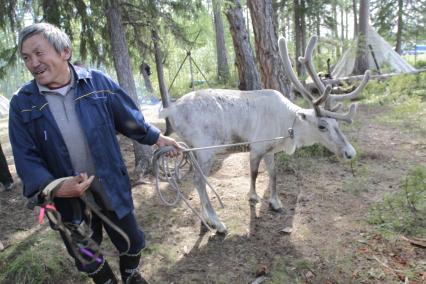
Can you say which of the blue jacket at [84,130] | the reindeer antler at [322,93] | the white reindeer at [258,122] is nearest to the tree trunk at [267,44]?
the white reindeer at [258,122]

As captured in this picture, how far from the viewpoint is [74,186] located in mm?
2156

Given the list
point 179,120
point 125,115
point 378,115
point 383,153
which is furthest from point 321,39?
point 125,115

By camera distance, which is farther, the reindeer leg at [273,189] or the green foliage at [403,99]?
the green foliage at [403,99]

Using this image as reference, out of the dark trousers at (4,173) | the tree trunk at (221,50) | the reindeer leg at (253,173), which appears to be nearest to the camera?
the reindeer leg at (253,173)

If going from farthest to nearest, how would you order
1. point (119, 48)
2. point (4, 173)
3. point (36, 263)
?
point (4, 173) → point (119, 48) → point (36, 263)

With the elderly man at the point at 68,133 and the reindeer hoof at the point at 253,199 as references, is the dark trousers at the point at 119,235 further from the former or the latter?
Result: the reindeer hoof at the point at 253,199

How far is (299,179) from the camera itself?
5.51 meters

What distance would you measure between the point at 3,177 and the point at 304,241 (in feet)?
15.4

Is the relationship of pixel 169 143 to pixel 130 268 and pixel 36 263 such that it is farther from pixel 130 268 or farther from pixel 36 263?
pixel 36 263

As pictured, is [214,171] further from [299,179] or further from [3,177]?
[3,177]

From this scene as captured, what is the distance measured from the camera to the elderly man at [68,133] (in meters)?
2.15

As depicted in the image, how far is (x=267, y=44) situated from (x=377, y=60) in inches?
412

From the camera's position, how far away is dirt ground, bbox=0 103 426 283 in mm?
3381

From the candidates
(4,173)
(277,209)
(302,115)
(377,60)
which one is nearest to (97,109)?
(302,115)
